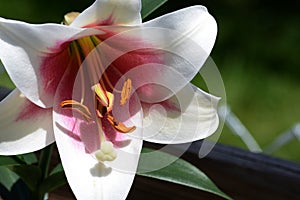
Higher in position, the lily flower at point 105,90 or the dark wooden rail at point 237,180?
the lily flower at point 105,90

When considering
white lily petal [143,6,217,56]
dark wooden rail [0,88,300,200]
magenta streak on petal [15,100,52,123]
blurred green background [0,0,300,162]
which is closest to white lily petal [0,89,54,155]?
magenta streak on petal [15,100,52,123]

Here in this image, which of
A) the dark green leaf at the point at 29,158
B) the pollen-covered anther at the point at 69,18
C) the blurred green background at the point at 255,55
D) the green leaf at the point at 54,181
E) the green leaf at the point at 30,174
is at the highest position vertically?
the pollen-covered anther at the point at 69,18

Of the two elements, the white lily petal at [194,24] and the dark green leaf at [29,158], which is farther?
the dark green leaf at [29,158]

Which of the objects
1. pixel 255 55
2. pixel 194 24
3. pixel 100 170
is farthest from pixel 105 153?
pixel 255 55

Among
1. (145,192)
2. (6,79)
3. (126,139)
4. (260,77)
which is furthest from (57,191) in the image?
(260,77)

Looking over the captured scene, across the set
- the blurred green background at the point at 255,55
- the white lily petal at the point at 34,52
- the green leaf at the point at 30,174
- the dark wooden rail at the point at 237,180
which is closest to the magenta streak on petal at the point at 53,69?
the white lily petal at the point at 34,52

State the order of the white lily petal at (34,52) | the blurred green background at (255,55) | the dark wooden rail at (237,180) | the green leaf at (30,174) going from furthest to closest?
1. the blurred green background at (255,55)
2. the dark wooden rail at (237,180)
3. the green leaf at (30,174)
4. the white lily petal at (34,52)

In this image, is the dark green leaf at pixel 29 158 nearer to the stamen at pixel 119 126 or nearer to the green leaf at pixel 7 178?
the green leaf at pixel 7 178

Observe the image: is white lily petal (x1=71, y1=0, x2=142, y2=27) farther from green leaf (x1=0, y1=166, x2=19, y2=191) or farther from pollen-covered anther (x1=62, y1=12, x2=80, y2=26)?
green leaf (x1=0, y1=166, x2=19, y2=191)
